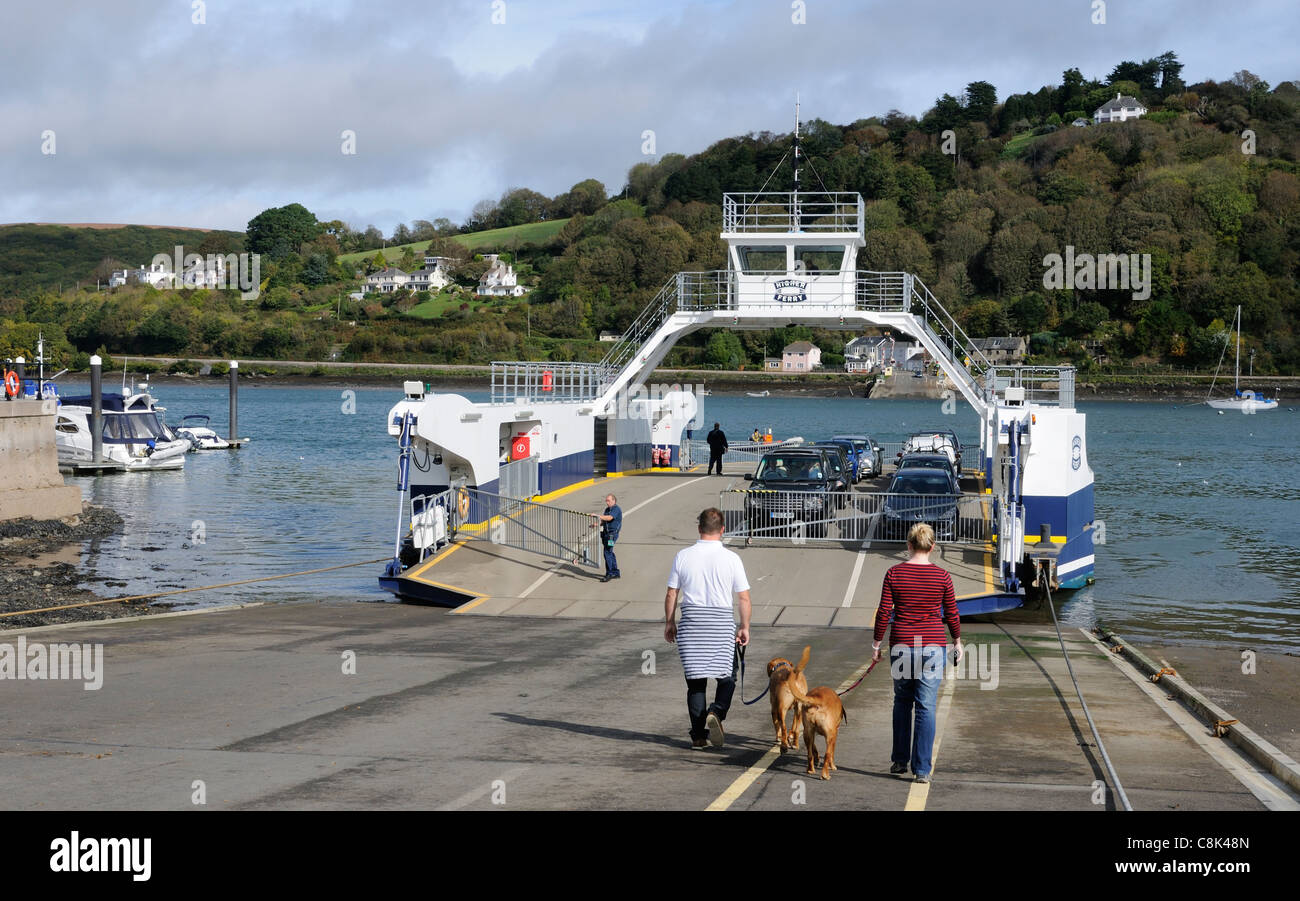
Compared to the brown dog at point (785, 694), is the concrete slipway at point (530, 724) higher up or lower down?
lower down

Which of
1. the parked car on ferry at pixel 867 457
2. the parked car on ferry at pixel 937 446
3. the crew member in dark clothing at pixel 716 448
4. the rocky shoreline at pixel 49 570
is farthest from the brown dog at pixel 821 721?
the parked car on ferry at pixel 867 457

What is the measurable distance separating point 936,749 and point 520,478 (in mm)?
16296

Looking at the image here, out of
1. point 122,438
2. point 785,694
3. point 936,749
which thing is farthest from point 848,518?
point 122,438

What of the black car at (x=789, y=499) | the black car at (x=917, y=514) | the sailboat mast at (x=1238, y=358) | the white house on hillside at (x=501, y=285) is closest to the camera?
the black car at (x=917, y=514)

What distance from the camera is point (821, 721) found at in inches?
342

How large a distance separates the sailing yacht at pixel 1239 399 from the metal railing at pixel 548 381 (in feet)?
435

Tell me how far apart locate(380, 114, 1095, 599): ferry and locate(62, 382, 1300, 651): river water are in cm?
296

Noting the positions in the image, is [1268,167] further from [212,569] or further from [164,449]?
[212,569]

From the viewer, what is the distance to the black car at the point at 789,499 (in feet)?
76.0

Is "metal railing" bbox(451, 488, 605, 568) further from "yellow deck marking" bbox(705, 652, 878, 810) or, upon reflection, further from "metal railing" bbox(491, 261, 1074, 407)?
"yellow deck marking" bbox(705, 652, 878, 810)

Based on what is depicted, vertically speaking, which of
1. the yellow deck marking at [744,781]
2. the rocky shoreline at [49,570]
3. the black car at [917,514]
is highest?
the black car at [917,514]

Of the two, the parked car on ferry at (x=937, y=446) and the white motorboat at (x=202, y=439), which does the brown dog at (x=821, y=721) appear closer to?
the parked car on ferry at (x=937, y=446)

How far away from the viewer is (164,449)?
58.1 m
